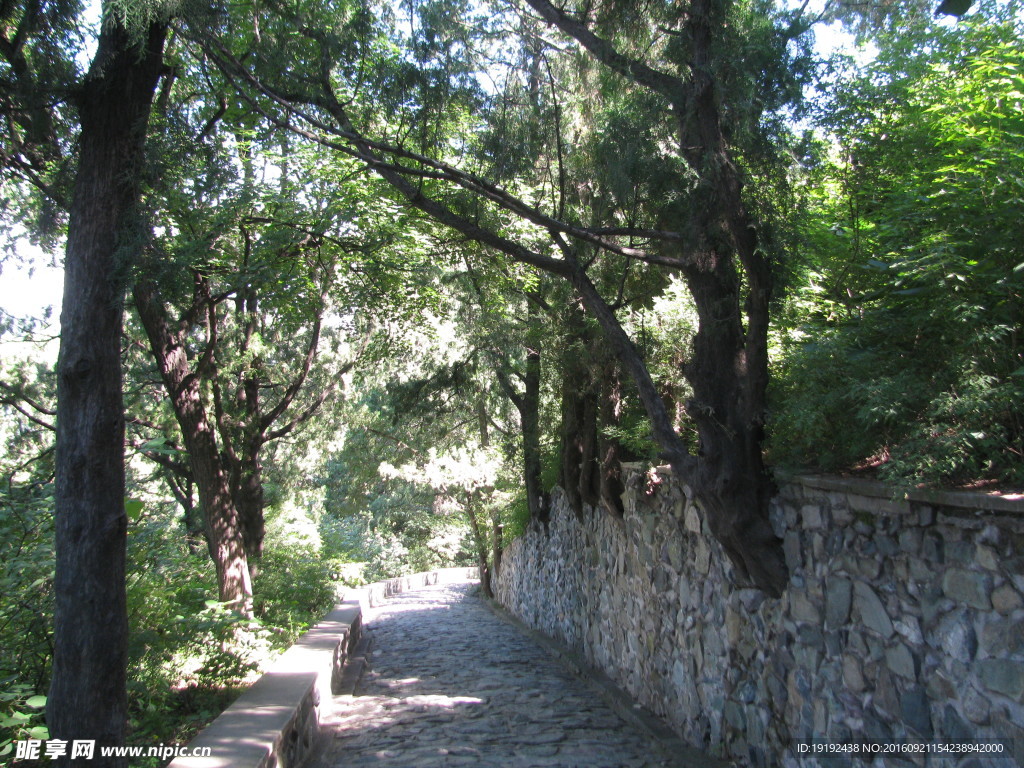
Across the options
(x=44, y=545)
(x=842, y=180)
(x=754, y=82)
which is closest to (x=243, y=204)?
(x=44, y=545)

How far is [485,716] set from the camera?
284 inches

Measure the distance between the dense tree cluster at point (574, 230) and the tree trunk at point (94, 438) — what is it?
2 centimetres

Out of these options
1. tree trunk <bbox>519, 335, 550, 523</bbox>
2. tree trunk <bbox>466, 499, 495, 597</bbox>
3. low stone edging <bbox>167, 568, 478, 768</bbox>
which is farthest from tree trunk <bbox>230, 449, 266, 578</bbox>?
tree trunk <bbox>466, 499, 495, 597</bbox>

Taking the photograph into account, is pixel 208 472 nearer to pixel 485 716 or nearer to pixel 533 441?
pixel 485 716

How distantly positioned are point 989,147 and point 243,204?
667 centimetres

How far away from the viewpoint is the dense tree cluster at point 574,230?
3828 millimetres

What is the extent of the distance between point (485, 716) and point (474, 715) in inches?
4.3

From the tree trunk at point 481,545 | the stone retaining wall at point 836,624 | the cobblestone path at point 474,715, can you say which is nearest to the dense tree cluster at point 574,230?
the stone retaining wall at point 836,624

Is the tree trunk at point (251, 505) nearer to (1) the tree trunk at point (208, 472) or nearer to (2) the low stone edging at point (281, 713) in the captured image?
(1) the tree trunk at point (208, 472)

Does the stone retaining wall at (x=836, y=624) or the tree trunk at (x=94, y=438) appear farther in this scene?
the tree trunk at (x=94, y=438)

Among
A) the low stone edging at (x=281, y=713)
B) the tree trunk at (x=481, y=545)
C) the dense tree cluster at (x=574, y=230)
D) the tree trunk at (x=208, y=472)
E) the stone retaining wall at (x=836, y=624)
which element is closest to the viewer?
the stone retaining wall at (x=836, y=624)

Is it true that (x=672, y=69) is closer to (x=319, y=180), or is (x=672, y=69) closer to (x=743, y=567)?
(x=743, y=567)

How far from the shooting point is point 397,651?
451 inches

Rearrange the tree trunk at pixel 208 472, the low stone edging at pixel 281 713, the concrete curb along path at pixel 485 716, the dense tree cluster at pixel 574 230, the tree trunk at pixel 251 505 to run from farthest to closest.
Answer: the tree trunk at pixel 251 505, the tree trunk at pixel 208 472, the concrete curb along path at pixel 485 716, the low stone edging at pixel 281 713, the dense tree cluster at pixel 574 230
